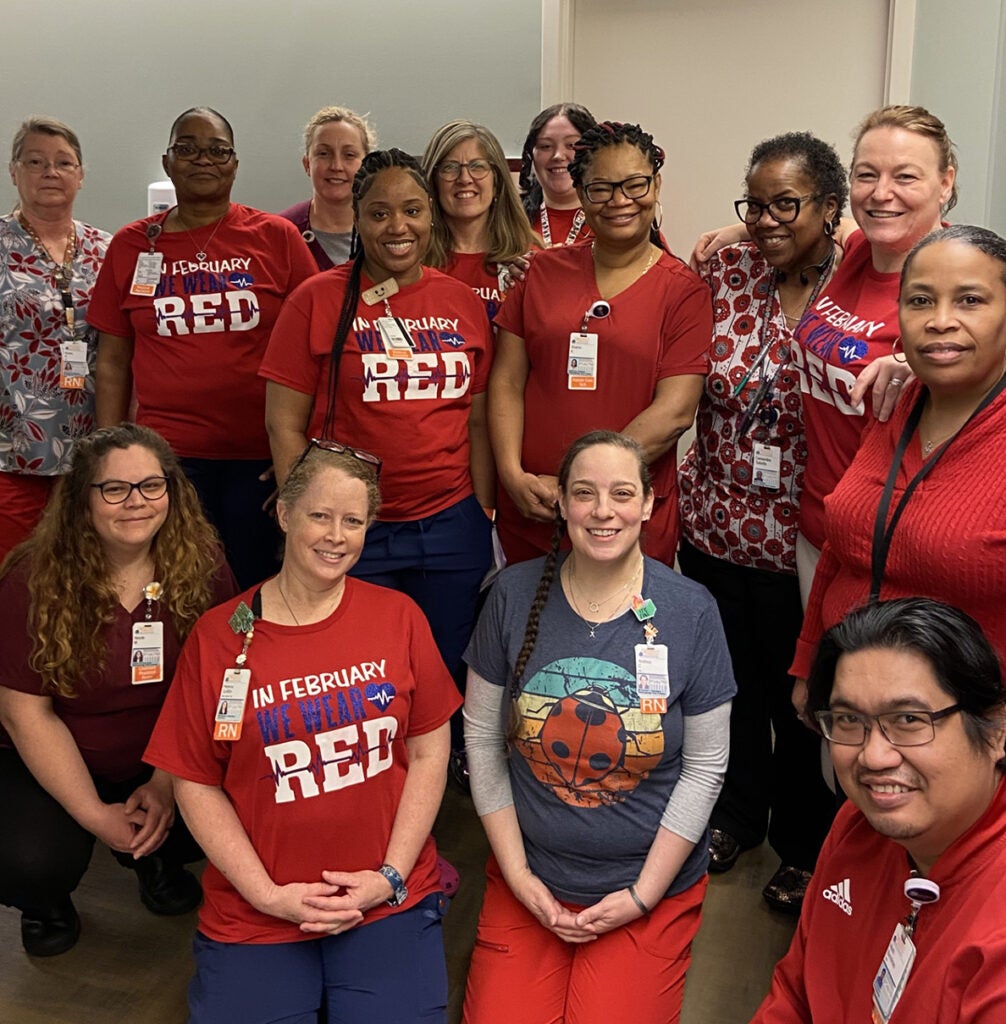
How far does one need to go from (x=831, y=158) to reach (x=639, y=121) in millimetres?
1862

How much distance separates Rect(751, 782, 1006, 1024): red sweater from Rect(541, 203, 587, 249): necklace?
2128 mm

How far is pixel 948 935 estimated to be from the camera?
3.93 feet

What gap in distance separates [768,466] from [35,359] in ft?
6.47

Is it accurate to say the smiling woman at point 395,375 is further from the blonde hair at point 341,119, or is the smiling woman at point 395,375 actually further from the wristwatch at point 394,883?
the blonde hair at point 341,119

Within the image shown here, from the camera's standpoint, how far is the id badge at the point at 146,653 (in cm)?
220

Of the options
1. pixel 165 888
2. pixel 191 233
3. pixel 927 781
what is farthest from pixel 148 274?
pixel 927 781

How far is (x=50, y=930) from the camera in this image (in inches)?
93.7

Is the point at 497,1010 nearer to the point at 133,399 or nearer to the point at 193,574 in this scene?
the point at 193,574

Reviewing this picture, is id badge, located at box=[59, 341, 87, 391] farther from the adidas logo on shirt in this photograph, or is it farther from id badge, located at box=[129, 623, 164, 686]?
the adidas logo on shirt

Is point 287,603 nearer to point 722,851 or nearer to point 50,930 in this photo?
point 50,930

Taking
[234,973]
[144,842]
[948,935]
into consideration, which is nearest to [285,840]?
[234,973]

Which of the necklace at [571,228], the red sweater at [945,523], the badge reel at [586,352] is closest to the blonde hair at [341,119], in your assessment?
the necklace at [571,228]

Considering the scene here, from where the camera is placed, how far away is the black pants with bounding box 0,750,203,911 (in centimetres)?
226

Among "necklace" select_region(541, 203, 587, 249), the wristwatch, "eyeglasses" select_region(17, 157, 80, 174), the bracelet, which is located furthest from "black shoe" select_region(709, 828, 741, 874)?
"eyeglasses" select_region(17, 157, 80, 174)
